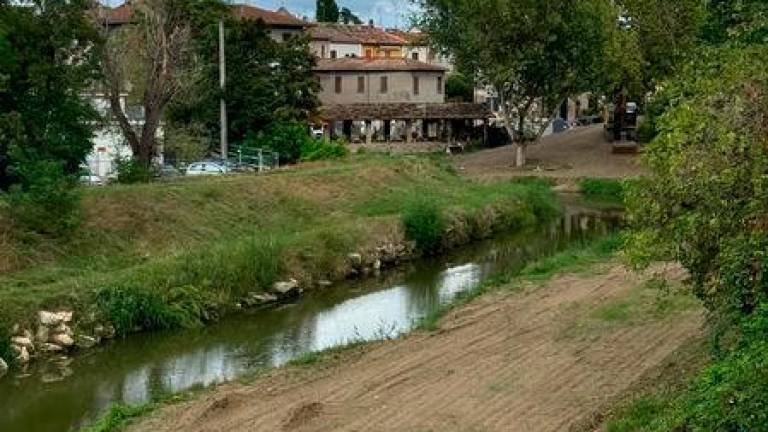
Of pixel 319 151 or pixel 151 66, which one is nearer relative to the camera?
pixel 151 66

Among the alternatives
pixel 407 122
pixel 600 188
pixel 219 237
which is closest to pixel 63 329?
pixel 219 237

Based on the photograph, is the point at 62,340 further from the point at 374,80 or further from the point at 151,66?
the point at 374,80

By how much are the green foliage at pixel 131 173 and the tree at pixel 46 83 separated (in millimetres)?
2566

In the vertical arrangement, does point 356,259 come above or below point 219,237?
below

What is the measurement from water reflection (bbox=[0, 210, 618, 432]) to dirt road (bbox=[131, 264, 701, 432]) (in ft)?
8.56

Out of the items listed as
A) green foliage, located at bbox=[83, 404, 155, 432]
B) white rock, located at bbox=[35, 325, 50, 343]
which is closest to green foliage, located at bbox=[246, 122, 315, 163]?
white rock, located at bbox=[35, 325, 50, 343]

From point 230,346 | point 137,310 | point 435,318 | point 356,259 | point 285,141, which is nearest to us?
point 435,318

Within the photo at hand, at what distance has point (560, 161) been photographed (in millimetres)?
64438

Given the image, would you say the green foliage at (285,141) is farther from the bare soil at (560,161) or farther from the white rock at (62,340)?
the white rock at (62,340)

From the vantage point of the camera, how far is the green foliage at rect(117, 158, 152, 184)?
1523 inches

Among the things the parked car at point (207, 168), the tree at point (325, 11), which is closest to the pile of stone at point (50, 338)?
the parked car at point (207, 168)

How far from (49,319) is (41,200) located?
19.6 feet

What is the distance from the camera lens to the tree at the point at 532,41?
57750mm

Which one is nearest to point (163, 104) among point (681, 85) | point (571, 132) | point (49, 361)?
point (49, 361)
